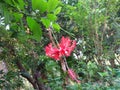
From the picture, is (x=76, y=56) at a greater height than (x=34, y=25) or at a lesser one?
lesser

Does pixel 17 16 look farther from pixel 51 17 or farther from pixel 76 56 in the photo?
pixel 76 56

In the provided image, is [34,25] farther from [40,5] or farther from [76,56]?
[76,56]

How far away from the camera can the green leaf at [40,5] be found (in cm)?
61

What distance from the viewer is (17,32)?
0.86 metres

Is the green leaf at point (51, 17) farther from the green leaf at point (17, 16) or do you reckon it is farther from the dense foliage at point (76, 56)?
the dense foliage at point (76, 56)

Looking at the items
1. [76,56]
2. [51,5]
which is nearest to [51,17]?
[51,5]

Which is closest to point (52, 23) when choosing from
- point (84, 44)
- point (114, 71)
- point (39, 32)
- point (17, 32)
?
point (39, 32)

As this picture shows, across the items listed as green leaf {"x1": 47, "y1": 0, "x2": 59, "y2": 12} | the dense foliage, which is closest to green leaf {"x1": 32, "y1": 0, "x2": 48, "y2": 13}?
green leaf {"x1": 47, "y1": 0, "x2": 59, "y2": 12}

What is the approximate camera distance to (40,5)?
611mm

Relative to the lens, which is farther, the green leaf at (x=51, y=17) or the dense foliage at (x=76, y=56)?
the dense foliage at (x=76, y=56)

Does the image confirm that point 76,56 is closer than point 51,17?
No

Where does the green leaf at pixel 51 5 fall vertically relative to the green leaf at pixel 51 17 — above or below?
above

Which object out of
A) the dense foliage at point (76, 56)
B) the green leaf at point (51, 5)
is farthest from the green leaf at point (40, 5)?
the dense foliage at point (76, 56)

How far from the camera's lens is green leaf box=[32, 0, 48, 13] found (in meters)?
0.61
